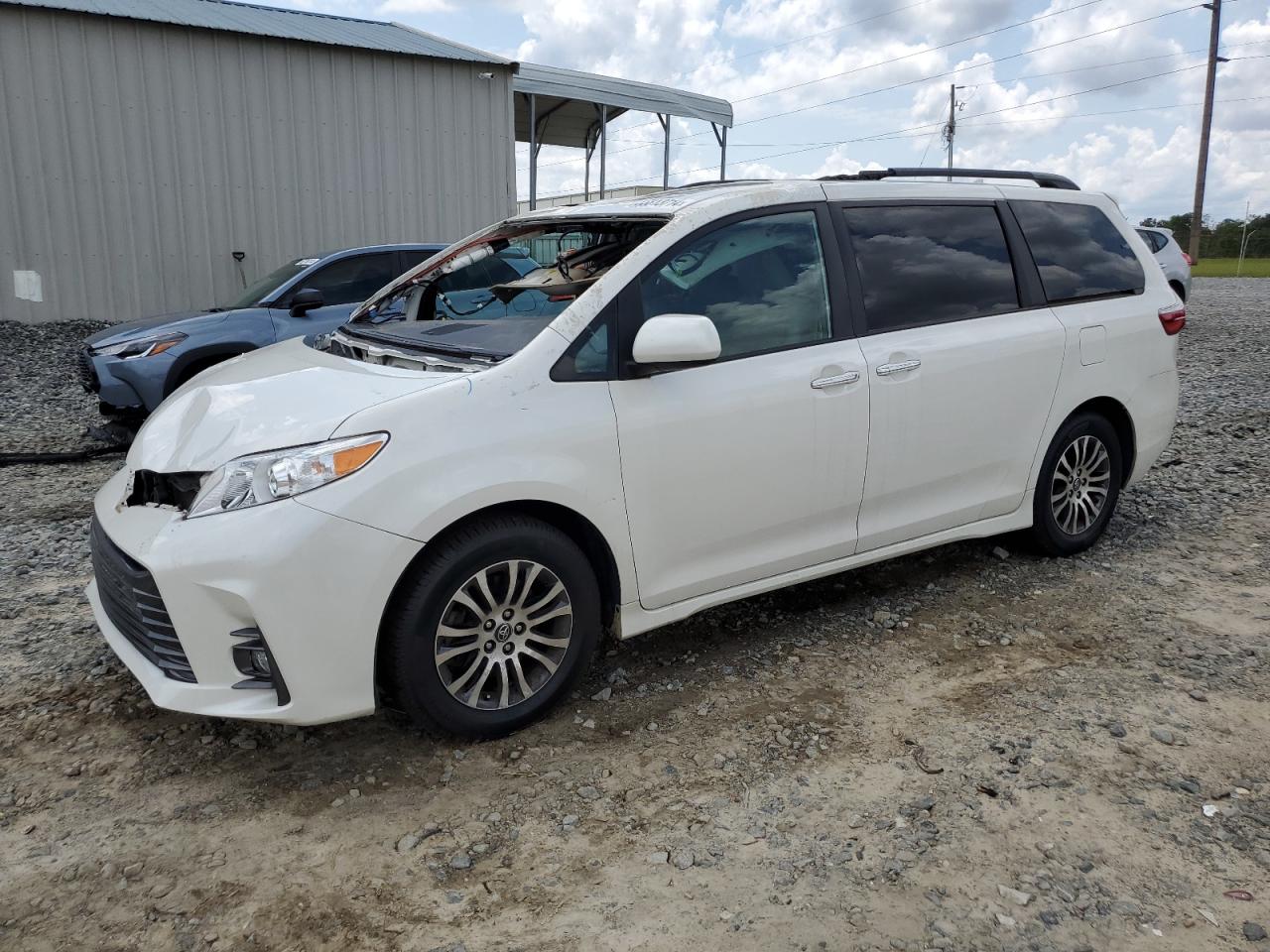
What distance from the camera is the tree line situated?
5328 cm

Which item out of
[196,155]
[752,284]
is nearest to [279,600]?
[752,284]

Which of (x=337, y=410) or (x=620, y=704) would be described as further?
(x=620, y=704)

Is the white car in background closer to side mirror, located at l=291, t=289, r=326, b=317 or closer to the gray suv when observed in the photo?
the gray suv

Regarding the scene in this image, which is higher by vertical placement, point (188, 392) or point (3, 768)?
point (188, 392)

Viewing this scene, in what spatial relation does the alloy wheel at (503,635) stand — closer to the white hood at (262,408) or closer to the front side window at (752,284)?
the white hood at (262,408)

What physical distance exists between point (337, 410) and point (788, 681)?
1909mm

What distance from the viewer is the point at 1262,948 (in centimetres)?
224

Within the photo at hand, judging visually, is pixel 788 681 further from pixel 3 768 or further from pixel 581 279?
pixel 3 768

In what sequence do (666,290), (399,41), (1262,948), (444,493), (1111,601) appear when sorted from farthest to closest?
1. (399,41)
2. (1111,601)
3. (666,290)
4. (444,493)
5. (1262,948)

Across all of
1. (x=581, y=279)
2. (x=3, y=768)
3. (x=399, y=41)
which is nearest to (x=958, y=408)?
(x=581, y=279)

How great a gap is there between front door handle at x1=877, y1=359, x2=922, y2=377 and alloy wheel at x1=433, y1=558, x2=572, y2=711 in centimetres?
157

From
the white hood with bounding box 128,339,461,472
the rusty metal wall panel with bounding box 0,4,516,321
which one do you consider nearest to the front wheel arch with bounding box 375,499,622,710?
the white hood with bounding box 128,339,461,472

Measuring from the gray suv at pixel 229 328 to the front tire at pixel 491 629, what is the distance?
475cm

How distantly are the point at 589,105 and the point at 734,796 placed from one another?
18084mm
